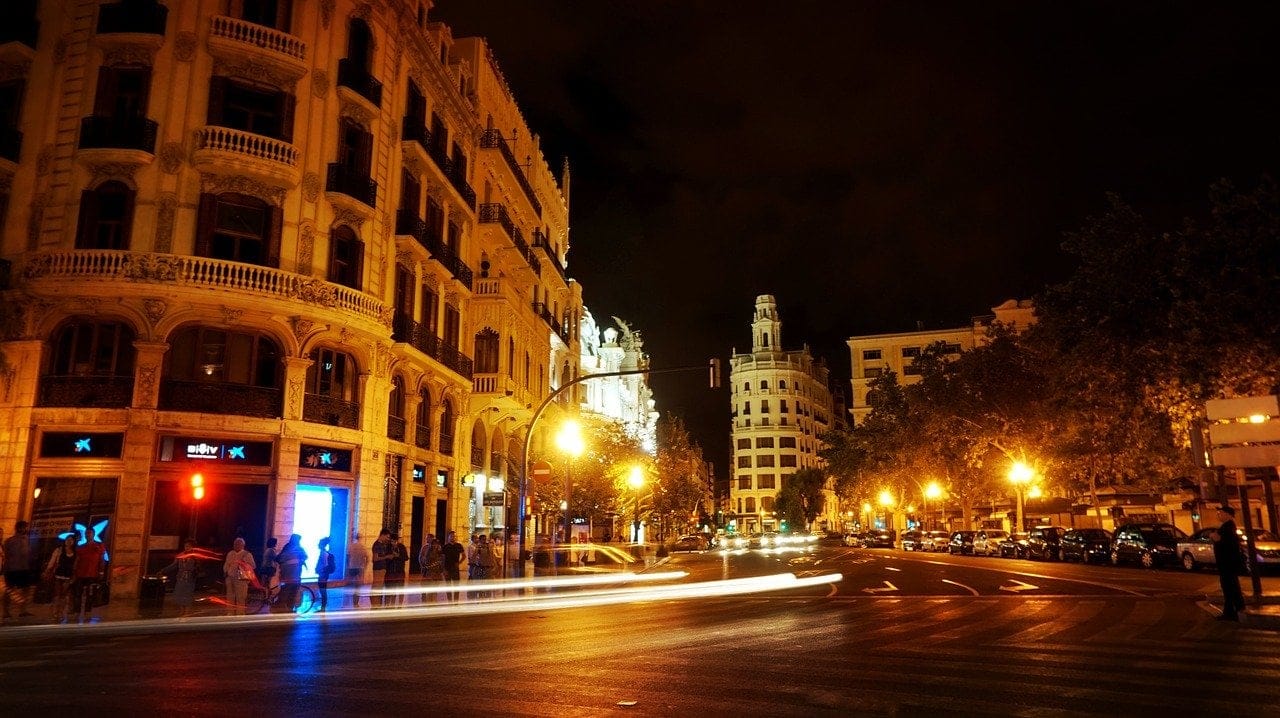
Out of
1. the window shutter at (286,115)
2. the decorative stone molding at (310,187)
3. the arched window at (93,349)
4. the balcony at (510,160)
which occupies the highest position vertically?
the balcony at (510,160)

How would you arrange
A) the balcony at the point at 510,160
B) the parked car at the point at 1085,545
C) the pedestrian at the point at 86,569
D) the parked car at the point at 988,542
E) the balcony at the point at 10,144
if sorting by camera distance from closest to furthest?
the pedestrian at the point at 86,569 < the balcony at the point at 10,144 < the parked car at the point at 1085,545 < the balcony at the point at 510,160 < the parked car at the point at 988,542

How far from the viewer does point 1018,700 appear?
7582mm

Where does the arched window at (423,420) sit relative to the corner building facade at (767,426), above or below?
below

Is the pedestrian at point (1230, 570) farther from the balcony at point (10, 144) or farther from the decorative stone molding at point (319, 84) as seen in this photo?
the balcony at point (10, 144)

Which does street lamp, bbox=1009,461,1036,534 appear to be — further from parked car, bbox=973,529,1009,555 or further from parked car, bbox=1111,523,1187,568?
parked car, bbox=1111,523,1187,568

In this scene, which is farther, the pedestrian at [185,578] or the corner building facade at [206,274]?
the corner building facade at [206,274]

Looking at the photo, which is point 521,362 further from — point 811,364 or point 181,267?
point 811,364

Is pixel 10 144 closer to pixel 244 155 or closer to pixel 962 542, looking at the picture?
pixel 244 155

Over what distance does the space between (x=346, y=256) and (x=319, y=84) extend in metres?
5.33

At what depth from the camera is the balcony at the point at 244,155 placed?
23.4 metres

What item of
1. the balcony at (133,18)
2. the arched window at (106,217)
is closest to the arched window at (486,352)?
the arched window at (106,217)

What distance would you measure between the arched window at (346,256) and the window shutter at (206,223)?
130 inches

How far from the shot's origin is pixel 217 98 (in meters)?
24.2

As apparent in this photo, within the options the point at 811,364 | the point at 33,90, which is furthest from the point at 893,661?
the point at 811,364
